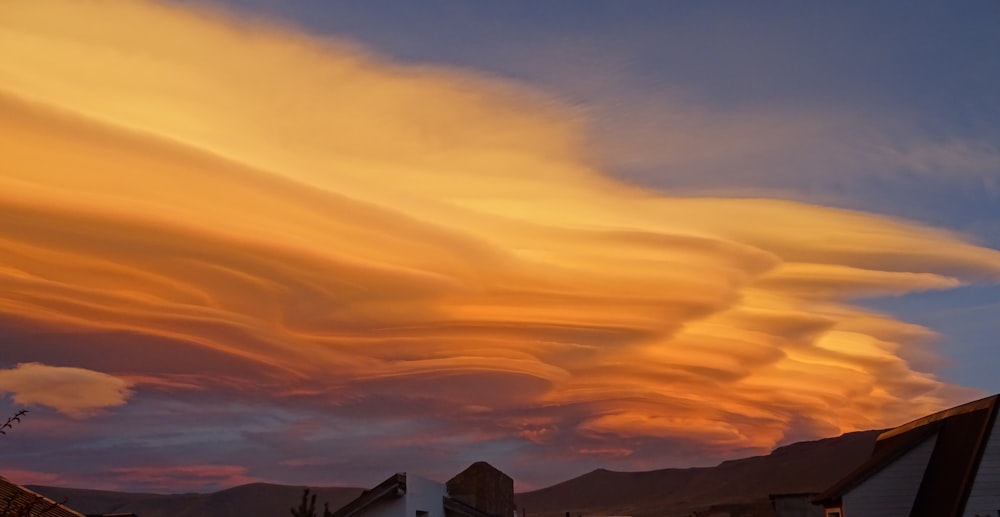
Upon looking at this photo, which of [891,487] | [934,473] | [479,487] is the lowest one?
[891,487]

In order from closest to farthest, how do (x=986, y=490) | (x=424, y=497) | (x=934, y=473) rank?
(x=986, y=490)
(x=934, y=473)
(x=424, y=497)

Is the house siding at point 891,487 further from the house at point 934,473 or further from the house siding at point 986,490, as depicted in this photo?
the house siding at point 986,490

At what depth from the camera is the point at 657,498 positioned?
193875mm

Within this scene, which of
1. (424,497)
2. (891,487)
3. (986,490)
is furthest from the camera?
(424,497)

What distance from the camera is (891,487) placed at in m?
37.0

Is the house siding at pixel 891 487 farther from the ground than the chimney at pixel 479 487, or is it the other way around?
the chimney at pixel 479 487

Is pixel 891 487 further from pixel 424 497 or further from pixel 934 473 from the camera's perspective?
pixel 424 497

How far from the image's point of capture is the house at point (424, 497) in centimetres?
3862

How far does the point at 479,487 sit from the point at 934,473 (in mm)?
26243

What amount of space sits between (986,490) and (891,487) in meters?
4.77

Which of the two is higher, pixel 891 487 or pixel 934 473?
pixel 934 473

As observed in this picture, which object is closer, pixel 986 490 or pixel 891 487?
pixel 986 490

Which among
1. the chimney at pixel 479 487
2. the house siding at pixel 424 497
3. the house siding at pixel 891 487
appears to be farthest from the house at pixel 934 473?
the chimney at pixel 479 487

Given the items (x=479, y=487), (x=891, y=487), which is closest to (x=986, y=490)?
(x=891, y=487)
